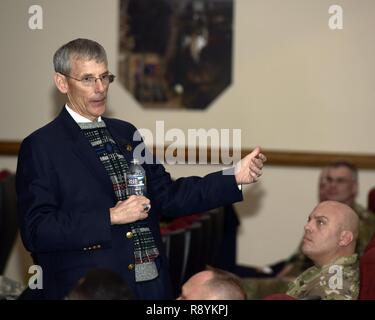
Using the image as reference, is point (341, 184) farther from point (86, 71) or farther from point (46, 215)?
point (46, 215)

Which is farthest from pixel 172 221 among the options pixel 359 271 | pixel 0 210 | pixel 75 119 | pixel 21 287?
pixel 75 119

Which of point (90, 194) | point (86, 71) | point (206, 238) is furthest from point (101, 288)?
point (206, 238)

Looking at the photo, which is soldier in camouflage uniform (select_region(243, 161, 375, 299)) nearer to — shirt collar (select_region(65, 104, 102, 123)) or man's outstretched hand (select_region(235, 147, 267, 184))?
man's outstretched hand (select_region(235, 147, 267, 184))

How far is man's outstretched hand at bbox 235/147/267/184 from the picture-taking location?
125 inches

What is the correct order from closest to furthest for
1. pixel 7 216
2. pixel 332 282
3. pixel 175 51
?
pixel 332 282
pixel 7 216
pixel 175 51

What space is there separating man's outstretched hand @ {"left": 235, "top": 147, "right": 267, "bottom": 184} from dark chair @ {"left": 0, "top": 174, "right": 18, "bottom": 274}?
9.04 ft

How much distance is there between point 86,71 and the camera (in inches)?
120

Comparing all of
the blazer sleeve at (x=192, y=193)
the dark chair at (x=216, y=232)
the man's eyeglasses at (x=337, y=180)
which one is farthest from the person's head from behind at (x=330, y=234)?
the man's eyeglasses at (x=337, y=180)

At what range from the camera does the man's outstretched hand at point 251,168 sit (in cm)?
318

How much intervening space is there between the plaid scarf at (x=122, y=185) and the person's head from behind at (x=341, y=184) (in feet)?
10.1

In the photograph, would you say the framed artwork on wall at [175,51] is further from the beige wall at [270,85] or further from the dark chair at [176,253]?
the dark chair at [176,253]

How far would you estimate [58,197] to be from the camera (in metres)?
3.04

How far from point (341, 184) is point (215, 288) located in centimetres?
345

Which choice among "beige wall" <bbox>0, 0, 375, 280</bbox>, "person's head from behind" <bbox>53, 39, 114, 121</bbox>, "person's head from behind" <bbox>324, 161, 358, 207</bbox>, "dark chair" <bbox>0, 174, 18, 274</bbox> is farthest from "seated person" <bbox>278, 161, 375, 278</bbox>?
"person's head from behind" <bbox>53, 39, 114, 121</bbox>
